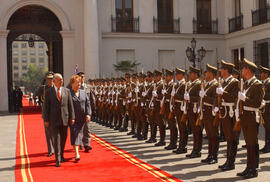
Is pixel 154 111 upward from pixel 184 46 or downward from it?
downward

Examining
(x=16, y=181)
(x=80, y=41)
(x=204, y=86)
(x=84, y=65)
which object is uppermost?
(x=80, y=41)

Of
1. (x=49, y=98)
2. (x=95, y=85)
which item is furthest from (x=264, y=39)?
(x=49, y=98)

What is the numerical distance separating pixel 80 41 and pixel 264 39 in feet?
37.9

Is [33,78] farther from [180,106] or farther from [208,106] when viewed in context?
[208,106]

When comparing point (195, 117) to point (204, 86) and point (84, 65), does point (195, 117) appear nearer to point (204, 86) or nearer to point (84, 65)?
point (204, 86)

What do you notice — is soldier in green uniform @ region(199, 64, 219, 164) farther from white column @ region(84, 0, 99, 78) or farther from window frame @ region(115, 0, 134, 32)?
window frame @ region(115, 0, 134, 32)

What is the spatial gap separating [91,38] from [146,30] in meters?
4.25

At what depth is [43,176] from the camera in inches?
302

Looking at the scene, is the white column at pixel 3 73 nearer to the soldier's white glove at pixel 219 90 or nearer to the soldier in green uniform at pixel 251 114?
the soldier's white glove at pixel 219 90

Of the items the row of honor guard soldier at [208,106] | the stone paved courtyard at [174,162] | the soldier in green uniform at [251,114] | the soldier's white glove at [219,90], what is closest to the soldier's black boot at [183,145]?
the row of honor guard soldier at [208,106]

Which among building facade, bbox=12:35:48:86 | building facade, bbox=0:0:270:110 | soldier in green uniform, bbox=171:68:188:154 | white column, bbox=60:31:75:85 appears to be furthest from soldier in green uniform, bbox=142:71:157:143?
building facade, bbox=12:35:48:86

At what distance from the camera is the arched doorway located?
2620cm

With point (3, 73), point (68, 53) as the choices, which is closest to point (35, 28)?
point (68, 53)

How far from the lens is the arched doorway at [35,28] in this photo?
26.2 meters
